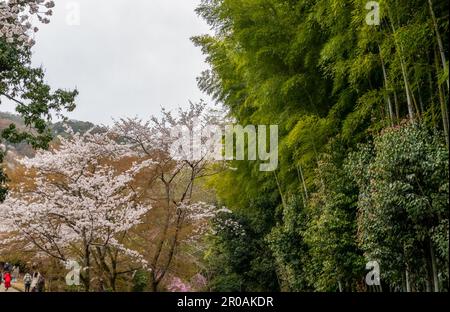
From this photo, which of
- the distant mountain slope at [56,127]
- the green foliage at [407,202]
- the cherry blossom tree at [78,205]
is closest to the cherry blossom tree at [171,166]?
the cherry blossom tree at [78,205]

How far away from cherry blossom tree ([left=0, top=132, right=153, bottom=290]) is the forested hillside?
355 centimetres

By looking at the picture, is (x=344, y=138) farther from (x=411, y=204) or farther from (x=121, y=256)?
(x=121, y=256)

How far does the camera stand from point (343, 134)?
846 cm

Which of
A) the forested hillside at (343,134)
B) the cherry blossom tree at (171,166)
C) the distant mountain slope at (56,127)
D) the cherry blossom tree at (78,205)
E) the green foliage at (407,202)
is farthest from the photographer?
the distant mountain slope at (56,127)

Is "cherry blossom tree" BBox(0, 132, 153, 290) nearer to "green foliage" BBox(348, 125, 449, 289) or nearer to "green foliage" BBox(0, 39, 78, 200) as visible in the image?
"green foliage" BBox(0, 39, 78, 200)

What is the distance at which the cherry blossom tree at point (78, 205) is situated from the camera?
10.2m

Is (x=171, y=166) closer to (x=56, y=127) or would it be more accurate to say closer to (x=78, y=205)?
(x=78, y=205)

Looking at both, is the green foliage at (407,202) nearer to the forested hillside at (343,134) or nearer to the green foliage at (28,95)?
the forested hillside at (343,134)

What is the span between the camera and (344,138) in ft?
28.6

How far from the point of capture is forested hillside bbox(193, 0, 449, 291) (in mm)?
5402

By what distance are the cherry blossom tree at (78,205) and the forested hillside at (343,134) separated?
355cm

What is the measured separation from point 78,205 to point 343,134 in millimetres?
5691

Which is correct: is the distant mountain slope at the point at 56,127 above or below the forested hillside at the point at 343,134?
above
